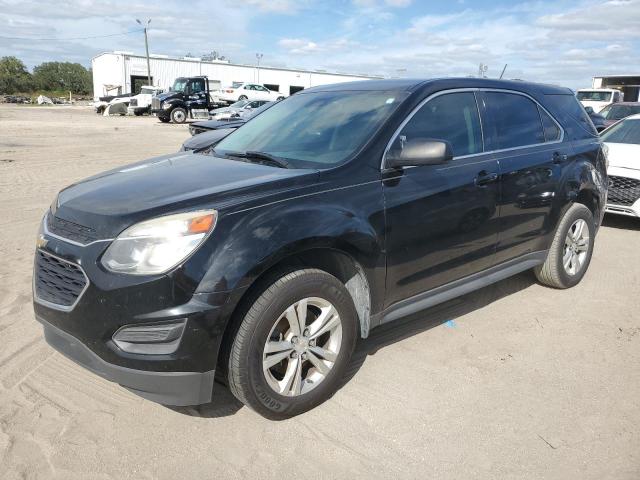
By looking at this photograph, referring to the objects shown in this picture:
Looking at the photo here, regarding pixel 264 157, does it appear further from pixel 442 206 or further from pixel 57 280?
pixel 57 280

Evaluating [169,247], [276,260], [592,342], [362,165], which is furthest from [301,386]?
[592,342]

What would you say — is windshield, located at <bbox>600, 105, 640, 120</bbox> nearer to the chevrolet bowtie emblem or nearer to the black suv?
the black suv

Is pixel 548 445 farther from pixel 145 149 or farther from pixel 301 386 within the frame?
pixel 145 149

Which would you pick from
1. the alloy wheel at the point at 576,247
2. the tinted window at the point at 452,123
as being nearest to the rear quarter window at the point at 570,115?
the alloy wheel at the point at 576,247

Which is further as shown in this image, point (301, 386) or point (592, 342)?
point (592, 342)

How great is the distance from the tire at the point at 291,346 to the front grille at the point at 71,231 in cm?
87

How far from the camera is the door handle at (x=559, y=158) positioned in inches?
172

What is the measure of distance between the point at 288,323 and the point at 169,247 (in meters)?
0.76

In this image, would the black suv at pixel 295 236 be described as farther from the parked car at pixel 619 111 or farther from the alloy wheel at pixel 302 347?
the parked car at pixel 619 111

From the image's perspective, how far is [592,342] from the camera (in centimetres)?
394

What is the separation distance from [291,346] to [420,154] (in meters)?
1.32

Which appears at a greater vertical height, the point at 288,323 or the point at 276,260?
the point at 276,260

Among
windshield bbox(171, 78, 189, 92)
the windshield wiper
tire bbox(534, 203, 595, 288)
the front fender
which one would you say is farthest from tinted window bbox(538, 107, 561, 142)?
windshield bbox(171, 78, 189, 92)

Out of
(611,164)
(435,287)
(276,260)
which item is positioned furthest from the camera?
(611,164)
